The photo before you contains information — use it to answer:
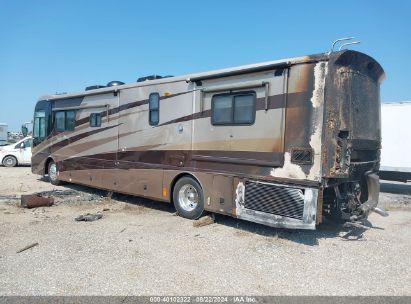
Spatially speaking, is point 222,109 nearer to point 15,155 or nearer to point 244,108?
point 244,108

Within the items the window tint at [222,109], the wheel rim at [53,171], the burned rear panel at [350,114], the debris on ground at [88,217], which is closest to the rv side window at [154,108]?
the window tint at [222,109]

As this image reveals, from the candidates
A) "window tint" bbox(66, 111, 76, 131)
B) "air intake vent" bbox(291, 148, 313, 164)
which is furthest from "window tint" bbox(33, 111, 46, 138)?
"air intake vent" bbox(291, 148, 313, 164)

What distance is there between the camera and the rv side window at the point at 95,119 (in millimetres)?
10375

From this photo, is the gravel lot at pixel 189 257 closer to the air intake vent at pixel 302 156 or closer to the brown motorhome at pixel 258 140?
the brown motorhome at pixel 258 140

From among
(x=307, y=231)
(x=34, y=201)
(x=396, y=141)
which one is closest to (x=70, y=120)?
(x=34, y=201)

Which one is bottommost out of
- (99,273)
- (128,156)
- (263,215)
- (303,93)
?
(99,273)

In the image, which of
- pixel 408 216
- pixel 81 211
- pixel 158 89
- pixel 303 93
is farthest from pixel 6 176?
pixel 408 216

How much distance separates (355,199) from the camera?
7082 millimetres

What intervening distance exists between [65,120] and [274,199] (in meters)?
8.10

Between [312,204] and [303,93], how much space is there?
1.82 meters

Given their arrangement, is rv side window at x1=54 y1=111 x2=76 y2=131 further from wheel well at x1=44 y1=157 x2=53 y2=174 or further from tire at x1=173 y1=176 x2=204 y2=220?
tire at x1=173 y1=176 x2=204 y2=220

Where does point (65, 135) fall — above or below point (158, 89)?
below

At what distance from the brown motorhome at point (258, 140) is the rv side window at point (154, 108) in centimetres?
3

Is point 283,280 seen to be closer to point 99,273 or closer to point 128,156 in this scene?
point 99,273
